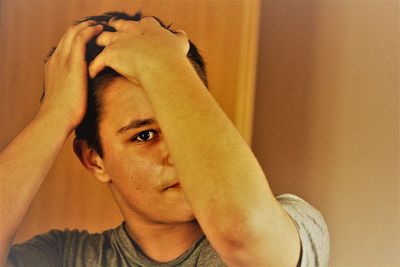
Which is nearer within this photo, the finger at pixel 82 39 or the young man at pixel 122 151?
the young man at pixel 122 151

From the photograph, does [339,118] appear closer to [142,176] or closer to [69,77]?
[142,176]

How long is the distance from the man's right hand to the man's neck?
0.83ft

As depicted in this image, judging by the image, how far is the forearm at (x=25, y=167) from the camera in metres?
1.24

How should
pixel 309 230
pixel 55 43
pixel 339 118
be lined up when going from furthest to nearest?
pixel 55 43
pixel 339 118
pixel 309 230

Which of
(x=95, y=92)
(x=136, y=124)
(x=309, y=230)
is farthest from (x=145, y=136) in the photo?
(x=309, y=230)

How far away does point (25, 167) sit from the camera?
1.24 meters

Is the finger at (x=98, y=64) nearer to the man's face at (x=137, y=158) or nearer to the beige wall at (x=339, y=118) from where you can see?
the man's face at (x=137, y=158)

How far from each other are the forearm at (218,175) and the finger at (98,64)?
222 mm

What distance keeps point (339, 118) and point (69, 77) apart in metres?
0.55

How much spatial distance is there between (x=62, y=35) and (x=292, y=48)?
49 cm

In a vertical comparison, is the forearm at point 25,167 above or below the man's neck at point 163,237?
above

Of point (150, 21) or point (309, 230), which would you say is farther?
point (150, 21)

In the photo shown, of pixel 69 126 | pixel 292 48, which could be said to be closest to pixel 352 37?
pixel 292 48

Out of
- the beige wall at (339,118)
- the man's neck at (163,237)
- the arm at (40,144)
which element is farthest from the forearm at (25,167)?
the beige wall at (339,118)
